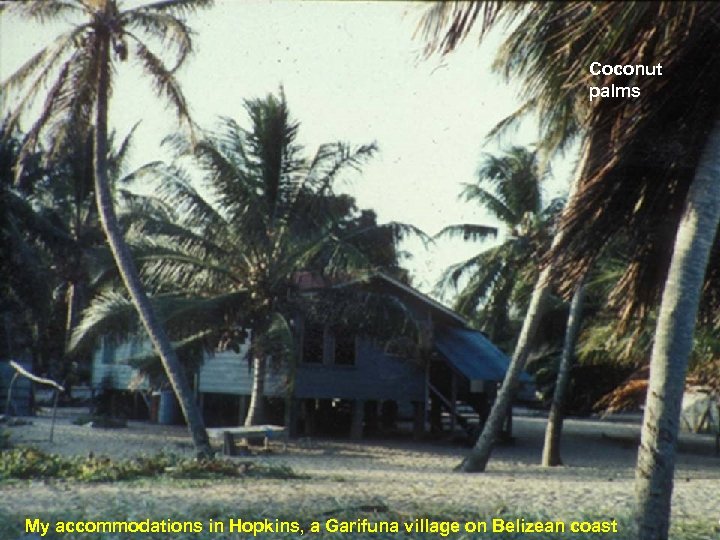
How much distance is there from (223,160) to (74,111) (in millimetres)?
3422

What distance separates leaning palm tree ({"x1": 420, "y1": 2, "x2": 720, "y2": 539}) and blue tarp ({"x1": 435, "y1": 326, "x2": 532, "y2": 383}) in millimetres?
12922

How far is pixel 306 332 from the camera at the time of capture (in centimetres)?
2131

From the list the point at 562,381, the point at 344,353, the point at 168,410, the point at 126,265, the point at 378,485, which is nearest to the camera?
the point at 378,485

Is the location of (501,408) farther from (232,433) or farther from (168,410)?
(168,410)

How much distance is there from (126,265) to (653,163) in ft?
31.5

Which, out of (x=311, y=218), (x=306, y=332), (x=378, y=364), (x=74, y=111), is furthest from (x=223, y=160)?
(x=378, y=364)

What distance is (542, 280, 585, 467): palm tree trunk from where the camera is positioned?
609 inches

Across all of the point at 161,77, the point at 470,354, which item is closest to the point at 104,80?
the point at 161,77

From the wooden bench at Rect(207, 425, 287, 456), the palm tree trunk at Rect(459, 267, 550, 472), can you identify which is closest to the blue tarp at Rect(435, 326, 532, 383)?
the palm tree trunk at Rect(459, 267, 550, 472)

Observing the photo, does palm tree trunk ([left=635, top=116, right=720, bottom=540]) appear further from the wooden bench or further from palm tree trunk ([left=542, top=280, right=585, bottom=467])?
the wooden bench

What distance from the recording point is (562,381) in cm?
1588

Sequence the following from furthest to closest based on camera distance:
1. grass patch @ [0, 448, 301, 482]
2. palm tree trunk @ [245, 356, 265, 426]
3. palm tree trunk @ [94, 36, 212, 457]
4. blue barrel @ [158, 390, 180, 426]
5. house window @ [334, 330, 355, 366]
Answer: blue barrel @ [158, 390, 180, 426] → house window @ [334, 330, 355, 366] → palm tree trunk @ [245, 356, 265, 426] → palm tree trunk @ [94, 36, 212, 457] → grass patch @ [0, 448, 301, 482]

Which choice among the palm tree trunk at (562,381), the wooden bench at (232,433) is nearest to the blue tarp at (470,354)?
the palm tree trunk at (562,381)

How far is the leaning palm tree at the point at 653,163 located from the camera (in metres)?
6.27
